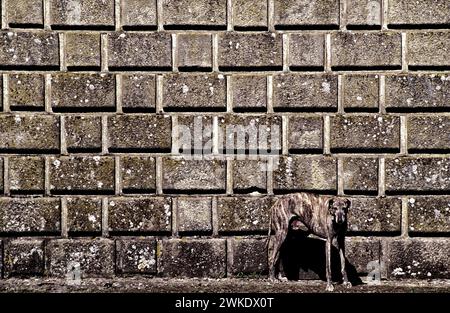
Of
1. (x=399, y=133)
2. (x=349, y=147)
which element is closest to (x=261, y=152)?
(x=349, y=147)

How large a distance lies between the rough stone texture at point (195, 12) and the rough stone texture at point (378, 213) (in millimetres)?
2090

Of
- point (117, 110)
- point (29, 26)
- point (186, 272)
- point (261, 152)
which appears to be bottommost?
point (186, 272)

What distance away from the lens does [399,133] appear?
6281 millimetres

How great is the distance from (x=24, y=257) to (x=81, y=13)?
7.59 feet

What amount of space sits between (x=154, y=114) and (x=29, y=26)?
1.40 metres

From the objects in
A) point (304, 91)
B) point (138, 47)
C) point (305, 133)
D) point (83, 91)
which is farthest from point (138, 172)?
point (304, 91)

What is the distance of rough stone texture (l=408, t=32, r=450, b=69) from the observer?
6223mm

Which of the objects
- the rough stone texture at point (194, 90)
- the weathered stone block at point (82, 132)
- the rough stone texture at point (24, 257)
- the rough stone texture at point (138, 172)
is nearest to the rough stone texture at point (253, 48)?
the rough stone texture at point (194, 90)

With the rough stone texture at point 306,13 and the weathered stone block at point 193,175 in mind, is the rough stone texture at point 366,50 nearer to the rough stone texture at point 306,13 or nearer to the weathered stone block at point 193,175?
the rough stone texture at point 306,13

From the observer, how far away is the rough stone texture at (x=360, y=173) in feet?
20.6

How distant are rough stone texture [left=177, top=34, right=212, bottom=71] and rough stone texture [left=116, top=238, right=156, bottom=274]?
1.66 m

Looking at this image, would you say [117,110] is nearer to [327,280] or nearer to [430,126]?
[327,280]

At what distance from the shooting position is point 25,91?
20.6 feet

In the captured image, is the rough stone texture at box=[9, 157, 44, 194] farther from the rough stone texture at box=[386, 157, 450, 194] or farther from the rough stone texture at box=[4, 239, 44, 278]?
the rough stone texture at box=[386, 157, 450, 194]
